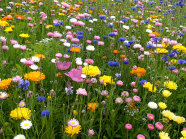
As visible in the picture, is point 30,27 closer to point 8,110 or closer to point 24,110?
point 8,110

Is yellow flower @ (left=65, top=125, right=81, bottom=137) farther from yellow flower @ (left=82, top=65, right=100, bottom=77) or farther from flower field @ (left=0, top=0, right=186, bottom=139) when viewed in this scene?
yellow flower @ (left=82, top=65, right=100, bottom=77)

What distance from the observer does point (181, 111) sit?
156cm

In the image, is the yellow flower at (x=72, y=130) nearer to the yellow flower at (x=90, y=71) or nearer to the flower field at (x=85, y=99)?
the flower field at (x=85, y=99)

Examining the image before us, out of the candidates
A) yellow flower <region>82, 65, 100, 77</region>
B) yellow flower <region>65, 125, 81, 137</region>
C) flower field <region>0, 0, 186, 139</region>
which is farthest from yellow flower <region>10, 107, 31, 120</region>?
yellow flower <region>82, 65, 100, 77</region>

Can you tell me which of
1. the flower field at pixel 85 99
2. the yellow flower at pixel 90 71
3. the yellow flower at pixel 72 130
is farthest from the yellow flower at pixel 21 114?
the yellow flower at pixel 90 71

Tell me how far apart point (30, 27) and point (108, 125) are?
2230 millimetres

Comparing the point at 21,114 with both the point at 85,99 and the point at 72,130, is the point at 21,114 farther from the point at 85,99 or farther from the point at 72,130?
the point at 85,99

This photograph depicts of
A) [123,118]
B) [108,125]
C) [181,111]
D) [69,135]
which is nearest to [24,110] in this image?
[69,135]

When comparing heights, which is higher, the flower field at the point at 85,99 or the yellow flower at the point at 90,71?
the yellow flower at the point at 90,71

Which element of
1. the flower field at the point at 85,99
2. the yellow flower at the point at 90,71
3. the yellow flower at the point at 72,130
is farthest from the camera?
the yellow flower at the point at 90,71

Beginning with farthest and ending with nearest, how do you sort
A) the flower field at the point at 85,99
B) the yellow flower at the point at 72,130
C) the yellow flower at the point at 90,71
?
the yellow flower at the point at 90,71 → the flower field at the point at 85,99 → the yellow flower at the point at 72,130

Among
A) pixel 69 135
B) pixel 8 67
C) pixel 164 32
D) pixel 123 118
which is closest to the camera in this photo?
pixel 69 135

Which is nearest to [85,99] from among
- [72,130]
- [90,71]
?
[90,71]

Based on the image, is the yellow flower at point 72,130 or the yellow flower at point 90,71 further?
the yellow flower at point 90,71
